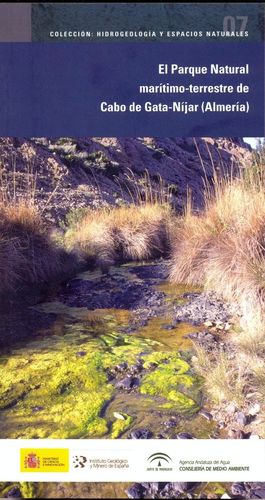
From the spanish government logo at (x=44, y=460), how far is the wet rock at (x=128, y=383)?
17.0 inches

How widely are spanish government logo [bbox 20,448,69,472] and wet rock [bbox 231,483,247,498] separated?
80 cm

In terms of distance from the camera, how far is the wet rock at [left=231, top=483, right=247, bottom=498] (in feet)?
6.39

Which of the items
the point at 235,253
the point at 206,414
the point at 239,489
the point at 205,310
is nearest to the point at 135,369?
the point at 206,414

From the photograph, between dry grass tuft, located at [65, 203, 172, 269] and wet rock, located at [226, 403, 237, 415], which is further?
dry grass tuft, located at [65, 203, 172, 269]

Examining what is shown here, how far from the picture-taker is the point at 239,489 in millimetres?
1983

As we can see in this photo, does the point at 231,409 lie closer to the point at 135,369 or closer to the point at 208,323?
the point at 135,369

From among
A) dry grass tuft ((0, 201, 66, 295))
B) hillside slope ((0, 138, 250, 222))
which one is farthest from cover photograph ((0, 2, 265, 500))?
hillside slope ((0, 138, 250, 222))

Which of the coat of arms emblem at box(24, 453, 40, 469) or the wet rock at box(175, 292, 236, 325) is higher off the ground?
the wet rock at box(175, 292, 236, 325)

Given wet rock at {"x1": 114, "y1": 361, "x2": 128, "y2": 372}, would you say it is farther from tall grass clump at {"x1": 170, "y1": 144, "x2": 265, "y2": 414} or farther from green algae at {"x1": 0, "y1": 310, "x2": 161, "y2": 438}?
tall grass clump at {"x1": 170, "y1": 144, "x2": 265, "y2": 414}

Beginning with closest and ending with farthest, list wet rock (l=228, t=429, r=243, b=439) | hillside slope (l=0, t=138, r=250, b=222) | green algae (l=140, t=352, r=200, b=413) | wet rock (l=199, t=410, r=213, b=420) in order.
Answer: wet rock (l=228, t=429, r=243, b=439)
wet rock (l=199, t=410, r=213, b=420)
green algae (l=140, t=352, r=200, b=413)
hillside slope (l=0, t=138, r=250, b=222)

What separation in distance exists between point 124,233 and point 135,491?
330cm

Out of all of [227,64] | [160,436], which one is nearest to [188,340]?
[160,436]

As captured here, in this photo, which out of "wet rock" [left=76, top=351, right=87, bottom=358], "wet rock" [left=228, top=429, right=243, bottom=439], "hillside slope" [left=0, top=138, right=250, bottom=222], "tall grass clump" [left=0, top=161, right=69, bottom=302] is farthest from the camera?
"hillside slope" [left=0, top=138, right=250, bottom=222]

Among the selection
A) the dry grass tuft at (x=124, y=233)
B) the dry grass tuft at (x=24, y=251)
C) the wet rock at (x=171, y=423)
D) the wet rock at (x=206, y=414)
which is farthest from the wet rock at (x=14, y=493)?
the dry grass tuft at (x=124, y=233)
